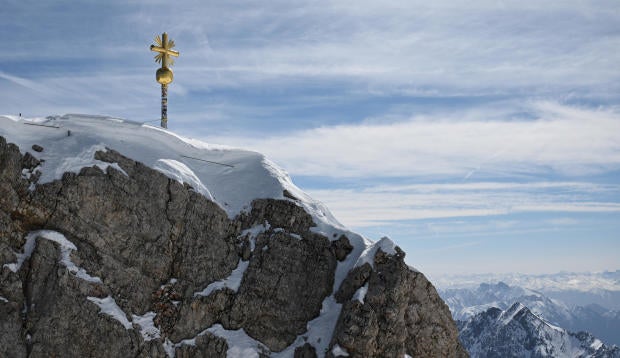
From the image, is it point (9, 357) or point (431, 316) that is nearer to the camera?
point (9, 357)

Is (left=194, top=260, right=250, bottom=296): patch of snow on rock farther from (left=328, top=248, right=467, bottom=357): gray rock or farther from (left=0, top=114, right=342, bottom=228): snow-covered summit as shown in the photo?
(left=328, top=248, right=467, bottom=357): gray rock

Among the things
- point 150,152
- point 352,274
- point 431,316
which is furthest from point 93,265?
point 431,316

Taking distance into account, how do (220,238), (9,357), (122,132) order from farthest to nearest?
(122,132), (220,238), (9,357)

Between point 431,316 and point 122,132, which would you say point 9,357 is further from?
point 431,316

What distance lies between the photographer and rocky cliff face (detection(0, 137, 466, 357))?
1515 inches

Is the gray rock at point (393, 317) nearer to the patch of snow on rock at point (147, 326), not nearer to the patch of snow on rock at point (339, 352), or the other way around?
the patch of snow on rock at point (339, 352)

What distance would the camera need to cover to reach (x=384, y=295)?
40969 mm

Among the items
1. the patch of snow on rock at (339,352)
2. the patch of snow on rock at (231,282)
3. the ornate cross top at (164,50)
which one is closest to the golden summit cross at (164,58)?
the ornate cross top at (164,50)

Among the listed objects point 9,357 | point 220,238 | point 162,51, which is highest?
point 162,51

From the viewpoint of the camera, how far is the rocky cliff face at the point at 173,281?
3847 centimetres

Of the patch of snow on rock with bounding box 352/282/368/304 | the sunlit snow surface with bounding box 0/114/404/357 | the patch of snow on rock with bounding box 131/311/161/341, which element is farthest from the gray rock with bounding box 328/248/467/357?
the patch of snow on rock with bounding box 131/311/161/341

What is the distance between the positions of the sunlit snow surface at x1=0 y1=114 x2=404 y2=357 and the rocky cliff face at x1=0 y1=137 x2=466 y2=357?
0.23 meters

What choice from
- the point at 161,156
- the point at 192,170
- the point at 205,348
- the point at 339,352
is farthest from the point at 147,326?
the point at 192,170

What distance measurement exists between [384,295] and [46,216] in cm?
2400
